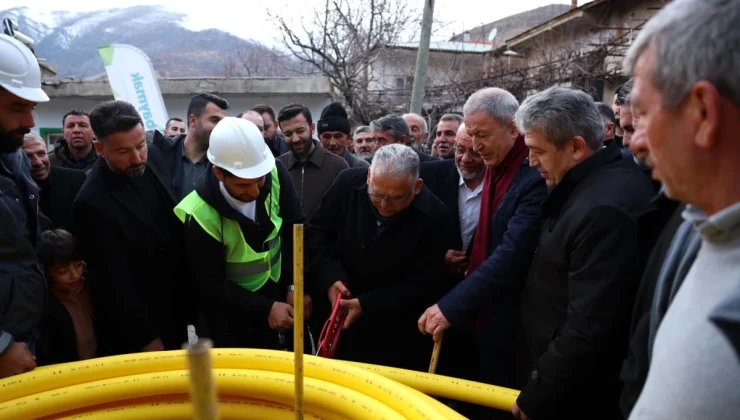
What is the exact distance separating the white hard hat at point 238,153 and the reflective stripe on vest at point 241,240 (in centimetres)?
20

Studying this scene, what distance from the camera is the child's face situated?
2.72 metres

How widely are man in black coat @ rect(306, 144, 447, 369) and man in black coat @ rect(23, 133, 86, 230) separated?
4.72 ft

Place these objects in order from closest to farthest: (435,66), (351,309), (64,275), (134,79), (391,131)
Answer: (64,275) → (351,309) → (391,131) → (134,79) → (435,66)

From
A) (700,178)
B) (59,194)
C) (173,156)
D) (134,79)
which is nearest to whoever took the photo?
(700,178)

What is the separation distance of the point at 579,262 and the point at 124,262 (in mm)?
2016

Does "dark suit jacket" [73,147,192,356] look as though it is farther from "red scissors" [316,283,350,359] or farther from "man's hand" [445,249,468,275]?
"man's hand" [445,249,468,275]

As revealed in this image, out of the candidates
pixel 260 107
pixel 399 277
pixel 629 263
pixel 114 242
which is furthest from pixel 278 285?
pixel 260 107

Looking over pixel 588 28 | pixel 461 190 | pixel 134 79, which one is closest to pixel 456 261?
pixel 461 190

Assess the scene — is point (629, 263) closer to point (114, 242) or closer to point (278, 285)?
point (278, 285)

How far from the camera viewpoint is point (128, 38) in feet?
383

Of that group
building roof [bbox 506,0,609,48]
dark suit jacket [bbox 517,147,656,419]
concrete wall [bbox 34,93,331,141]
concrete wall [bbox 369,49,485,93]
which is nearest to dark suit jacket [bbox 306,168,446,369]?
dark suit jacket [bbox 517,147,656,419]

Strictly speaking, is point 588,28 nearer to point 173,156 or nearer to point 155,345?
point 173,156

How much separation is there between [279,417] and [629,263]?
1374 mm

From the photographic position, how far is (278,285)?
3199mm
